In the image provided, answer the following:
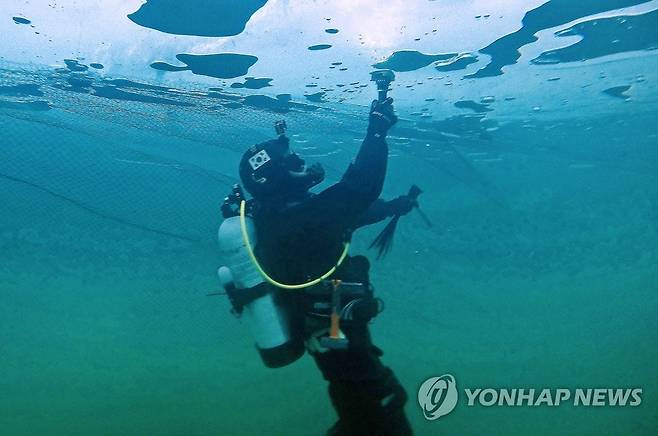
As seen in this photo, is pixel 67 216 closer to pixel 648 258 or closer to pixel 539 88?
pixel 539 88

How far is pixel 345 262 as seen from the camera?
435 centimetres

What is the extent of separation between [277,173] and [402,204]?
124 cm

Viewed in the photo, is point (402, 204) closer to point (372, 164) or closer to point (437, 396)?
point (372, 164)

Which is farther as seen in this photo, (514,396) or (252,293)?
(514,396)

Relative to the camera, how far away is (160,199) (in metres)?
20.0

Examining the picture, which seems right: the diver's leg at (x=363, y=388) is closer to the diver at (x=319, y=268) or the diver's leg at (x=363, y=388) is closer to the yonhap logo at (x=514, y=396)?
the diver at (x=319, y=268)

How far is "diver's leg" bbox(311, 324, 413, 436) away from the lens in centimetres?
443

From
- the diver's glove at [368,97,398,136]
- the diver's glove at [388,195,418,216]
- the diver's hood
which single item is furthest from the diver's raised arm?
the diver's glove at [388,195,418,216]

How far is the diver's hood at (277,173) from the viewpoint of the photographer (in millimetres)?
4305

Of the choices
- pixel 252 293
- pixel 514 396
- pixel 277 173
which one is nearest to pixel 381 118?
pixel 277 173

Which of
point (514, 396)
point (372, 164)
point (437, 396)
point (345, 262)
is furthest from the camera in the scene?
point (437, 396)

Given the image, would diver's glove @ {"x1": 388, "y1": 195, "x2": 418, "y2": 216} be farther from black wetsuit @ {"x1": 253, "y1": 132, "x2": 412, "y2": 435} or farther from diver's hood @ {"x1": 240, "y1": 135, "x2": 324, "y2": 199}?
diver's hood @ {"x1": 240, "y1": 135, "x2": 324, "y2": 199}

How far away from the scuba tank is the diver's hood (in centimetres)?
31

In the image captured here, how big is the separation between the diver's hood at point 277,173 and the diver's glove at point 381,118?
0.62m
